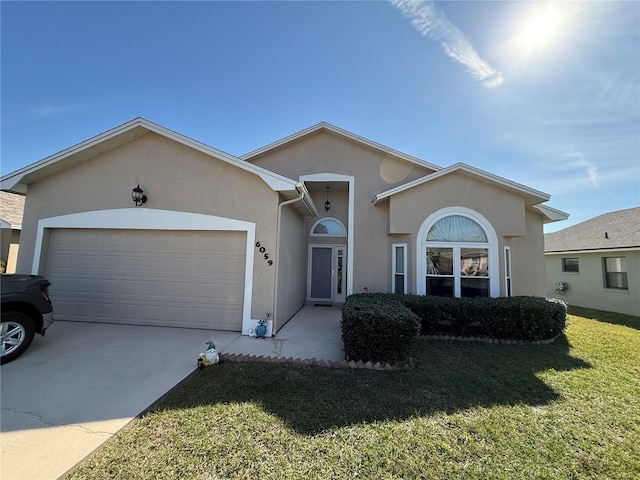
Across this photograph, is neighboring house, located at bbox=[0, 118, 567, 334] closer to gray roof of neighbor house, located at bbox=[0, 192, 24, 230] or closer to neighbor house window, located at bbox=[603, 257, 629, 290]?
gray roof of neighbor house, located at bbox=[0, 192, 24, 230]

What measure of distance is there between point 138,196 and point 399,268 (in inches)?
333

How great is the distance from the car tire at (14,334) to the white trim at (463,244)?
9.58 m

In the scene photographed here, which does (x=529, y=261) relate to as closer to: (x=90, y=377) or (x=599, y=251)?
(x=599, y=251)

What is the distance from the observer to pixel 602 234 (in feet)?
46.3

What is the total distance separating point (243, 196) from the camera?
729 centimetres

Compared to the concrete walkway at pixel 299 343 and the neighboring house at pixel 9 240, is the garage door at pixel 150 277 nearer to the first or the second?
the concrete walkway at pixel 299 343

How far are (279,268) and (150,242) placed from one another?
380cm

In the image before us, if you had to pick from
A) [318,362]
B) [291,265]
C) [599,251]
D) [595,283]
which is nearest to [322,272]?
[291,265]

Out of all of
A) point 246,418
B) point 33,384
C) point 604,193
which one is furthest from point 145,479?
point 604,193

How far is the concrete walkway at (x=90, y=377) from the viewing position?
294cm

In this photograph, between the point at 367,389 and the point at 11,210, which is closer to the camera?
the point at 367,389

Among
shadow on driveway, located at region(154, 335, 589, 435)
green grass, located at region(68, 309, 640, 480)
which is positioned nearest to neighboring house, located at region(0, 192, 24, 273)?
shadow on driveway, located at region(154, 335, 589, 435)

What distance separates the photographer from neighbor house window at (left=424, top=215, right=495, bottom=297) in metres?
8.48

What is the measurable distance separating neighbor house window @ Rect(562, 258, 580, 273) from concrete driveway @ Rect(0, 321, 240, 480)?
18233mm
